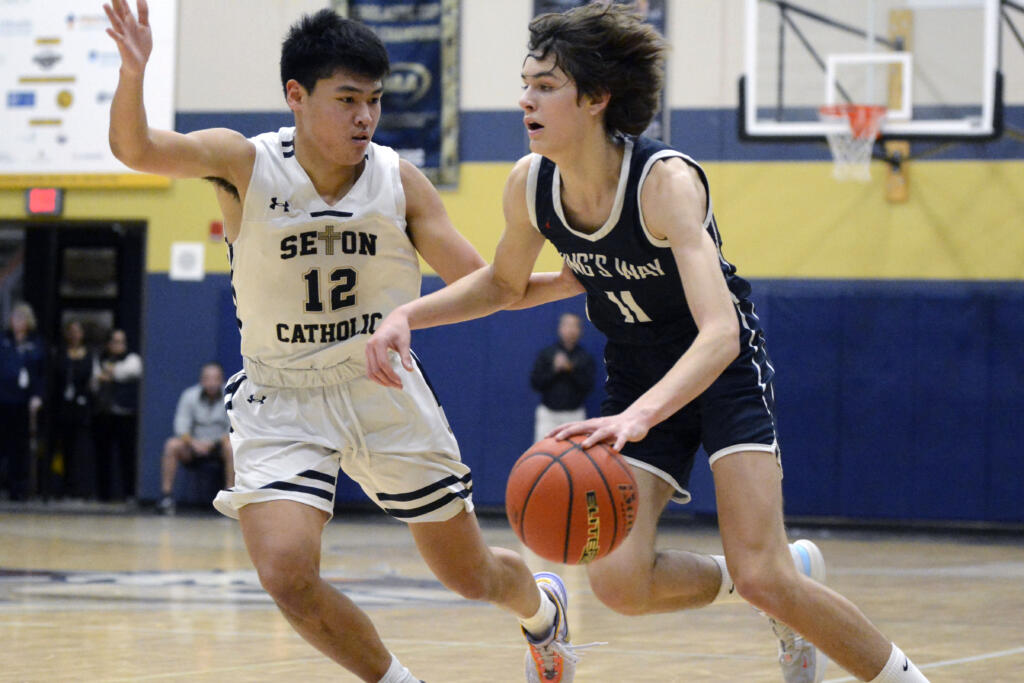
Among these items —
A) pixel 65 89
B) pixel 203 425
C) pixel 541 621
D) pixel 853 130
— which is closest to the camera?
pixel 541 621

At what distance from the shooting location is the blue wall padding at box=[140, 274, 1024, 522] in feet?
41.2

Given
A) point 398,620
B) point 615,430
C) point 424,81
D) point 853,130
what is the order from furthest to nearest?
A: 1. point 424,81
2. point 853,130
3. point 398,620
4. point 615,430

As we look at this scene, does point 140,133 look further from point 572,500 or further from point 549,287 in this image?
point 572,500

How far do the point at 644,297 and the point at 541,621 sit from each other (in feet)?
4.02

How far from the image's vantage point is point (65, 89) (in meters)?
14.6

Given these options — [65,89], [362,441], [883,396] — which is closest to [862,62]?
[883,396]

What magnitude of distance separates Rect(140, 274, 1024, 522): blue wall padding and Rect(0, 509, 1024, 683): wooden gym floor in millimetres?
1785

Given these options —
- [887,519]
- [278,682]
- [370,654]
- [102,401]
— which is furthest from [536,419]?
[370,654]

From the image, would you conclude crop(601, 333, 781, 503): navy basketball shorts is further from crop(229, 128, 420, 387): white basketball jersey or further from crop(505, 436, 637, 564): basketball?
crop(229, 128, 420, 387): white basketball jersey

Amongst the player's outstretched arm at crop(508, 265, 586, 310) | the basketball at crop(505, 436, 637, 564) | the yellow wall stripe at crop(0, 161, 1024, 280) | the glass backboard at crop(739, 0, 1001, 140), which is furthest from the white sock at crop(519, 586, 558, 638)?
the yellow wall stripe at crop(0, 161, 1024, 280)

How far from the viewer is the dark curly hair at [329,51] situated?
398 cm

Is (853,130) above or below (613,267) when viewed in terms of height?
above

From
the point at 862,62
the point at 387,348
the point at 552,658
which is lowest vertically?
the point at 552,658

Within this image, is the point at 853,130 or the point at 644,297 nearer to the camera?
the point at 644,297
